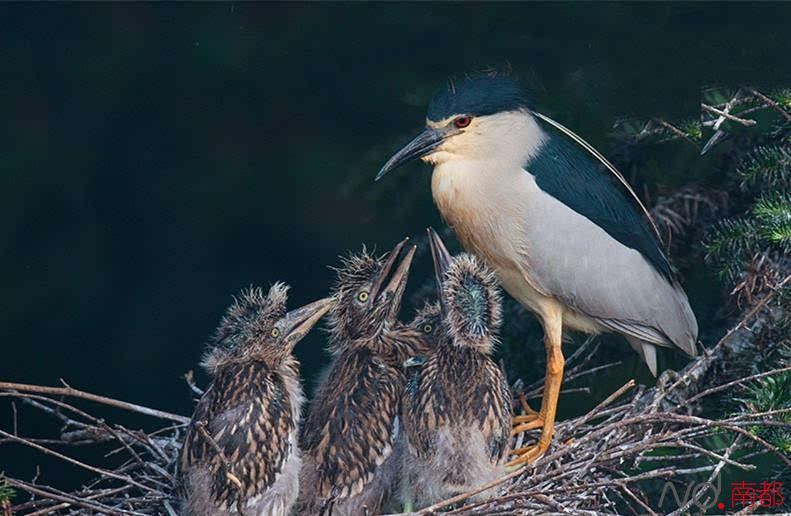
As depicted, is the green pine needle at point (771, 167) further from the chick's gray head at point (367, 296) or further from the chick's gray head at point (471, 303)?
the chick's gray head at point (367, 296)

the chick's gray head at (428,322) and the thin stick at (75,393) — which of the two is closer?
the thin stick at (75,393)

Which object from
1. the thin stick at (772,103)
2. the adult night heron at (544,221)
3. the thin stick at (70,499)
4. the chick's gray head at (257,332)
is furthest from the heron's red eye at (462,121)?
the thin stick at (70,499)

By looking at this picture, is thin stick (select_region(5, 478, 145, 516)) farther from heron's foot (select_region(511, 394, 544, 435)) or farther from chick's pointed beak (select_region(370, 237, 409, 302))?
heron's foot (select_region(511, 394, 544, 435))

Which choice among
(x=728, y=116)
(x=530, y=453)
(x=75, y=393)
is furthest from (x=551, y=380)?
(x=75, y=393)

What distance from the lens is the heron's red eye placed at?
299 cm

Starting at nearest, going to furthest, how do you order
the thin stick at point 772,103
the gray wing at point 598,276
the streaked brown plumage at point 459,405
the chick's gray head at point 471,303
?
the streaked brown plumage at point 459,405, the chick's gray head at point 471,303, the thin stick at point 772,103, the gray wing at point 598,276

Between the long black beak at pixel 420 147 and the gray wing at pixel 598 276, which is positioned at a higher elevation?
the long black beak at pixel 420 147

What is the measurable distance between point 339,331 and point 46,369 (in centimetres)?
89

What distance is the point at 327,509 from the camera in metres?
2.64

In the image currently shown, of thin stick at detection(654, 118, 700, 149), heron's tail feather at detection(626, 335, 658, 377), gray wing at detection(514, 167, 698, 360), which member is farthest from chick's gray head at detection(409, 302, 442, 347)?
thin stick at detection(654, 118, 700, 149)

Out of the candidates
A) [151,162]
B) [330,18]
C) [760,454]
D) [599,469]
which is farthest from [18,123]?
[760,454]

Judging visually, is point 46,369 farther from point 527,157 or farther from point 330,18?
point 527,157

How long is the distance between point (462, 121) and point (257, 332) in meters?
0.77

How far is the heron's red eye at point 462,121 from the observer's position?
2.99 m
